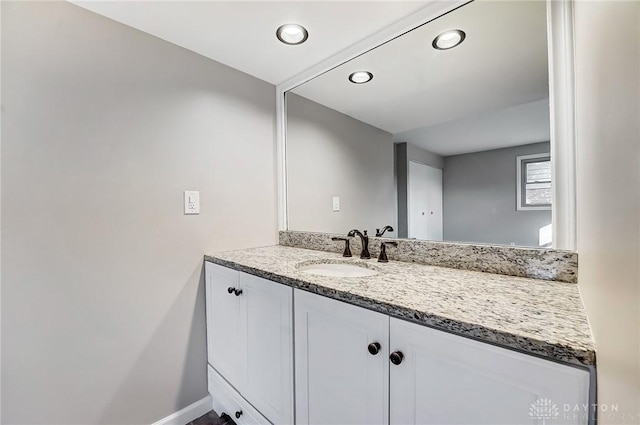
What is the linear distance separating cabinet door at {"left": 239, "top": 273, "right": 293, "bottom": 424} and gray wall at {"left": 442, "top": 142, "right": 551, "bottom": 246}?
0.82 m

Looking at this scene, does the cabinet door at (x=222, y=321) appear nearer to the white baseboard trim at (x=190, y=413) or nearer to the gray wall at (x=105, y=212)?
the gray wall at (x=105, y=212)

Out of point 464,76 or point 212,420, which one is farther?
point 212,420

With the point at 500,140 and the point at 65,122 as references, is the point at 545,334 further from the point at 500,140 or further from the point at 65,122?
the point at 65,122

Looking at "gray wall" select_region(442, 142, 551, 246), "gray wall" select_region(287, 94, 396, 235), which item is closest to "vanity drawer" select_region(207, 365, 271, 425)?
"gray wall" select_region(287, 94, 396, 235)

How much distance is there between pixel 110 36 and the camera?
1.27 metres

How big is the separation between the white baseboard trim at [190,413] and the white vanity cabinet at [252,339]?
84mm

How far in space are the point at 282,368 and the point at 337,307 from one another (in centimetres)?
41

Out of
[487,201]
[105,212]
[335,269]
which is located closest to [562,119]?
[487,201]

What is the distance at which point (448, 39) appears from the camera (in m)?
1.27

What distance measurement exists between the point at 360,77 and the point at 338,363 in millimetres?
1504

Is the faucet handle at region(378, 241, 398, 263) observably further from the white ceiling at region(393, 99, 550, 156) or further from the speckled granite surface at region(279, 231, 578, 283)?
the white ceiling at region(393, 99, 550, 156)

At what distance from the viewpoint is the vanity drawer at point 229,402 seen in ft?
4.04

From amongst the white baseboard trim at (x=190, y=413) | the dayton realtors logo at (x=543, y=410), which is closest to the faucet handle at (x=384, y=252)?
the dayton realtors logo at (x=543, y=410)

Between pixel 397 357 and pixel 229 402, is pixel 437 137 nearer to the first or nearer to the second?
pixel 397 357
